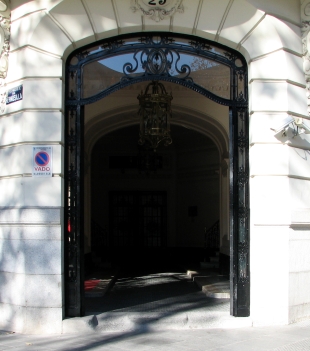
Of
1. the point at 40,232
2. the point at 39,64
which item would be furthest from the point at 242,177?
the point at 39,64

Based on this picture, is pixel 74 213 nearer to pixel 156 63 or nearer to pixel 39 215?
pixel 39 215

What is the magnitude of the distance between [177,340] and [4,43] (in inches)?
192

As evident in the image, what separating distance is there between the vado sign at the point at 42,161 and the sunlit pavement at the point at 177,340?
220cm

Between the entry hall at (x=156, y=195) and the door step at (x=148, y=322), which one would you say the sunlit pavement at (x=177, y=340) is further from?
the entry hall at (x=156, y=195)

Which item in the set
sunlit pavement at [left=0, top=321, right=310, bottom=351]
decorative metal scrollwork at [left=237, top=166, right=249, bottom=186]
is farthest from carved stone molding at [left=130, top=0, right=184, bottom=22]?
sunlit pavement at [left=0, top=321, right=310, bottom=351]

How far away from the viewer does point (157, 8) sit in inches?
254

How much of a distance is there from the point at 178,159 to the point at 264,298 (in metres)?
12.1

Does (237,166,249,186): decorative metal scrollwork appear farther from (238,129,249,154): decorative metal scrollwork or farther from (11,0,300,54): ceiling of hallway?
(11,0,300,54): ceiling of hallway

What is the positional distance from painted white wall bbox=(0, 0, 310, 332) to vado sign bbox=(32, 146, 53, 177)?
0.12m

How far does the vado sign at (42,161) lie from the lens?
→ 20.1ft

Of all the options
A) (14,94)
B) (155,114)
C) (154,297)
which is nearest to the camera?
(14,94)

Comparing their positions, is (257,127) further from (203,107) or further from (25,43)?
(203,107)

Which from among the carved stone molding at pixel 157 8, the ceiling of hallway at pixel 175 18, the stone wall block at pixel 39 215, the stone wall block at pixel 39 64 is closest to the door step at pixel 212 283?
the stone wall block at pixel 39 215

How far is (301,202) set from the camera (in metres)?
6.48
